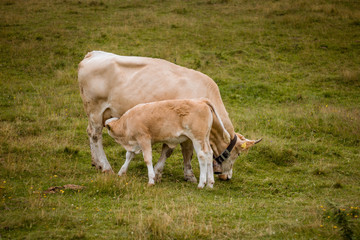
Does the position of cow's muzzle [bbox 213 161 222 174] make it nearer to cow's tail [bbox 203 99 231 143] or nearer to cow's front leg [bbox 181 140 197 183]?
cow's front leg [bbox 181 140 197 183]

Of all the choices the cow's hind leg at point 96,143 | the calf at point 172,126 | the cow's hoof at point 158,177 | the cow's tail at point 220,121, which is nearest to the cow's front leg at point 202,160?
the calf at point 172,126

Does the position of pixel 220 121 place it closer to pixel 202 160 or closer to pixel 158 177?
pixel 202 160

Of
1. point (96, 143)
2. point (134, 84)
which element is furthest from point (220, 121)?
point (96, 143)

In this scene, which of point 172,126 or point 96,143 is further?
point 96,143

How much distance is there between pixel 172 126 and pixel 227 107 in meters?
5.66

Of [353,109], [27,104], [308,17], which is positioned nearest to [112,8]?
[308,17]

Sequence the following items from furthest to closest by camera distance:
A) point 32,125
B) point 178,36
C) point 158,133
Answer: point 178,36 → point 32,125 → point 158,133

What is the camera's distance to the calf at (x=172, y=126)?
306 inches

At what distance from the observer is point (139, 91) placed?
8836mm

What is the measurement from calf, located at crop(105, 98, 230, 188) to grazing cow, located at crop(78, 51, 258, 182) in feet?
1.96

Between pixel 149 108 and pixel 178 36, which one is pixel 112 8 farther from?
pixel 149 108

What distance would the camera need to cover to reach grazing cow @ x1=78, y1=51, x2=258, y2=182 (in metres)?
8.67

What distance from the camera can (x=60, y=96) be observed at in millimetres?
13633

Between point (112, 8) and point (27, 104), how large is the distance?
474 inches
